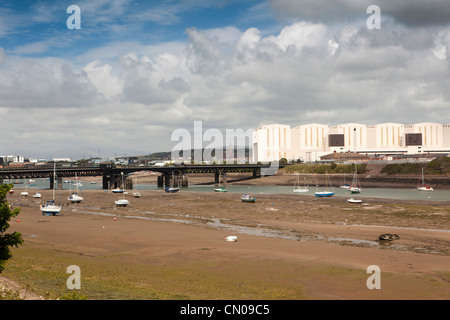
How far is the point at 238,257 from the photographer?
99.9 feet

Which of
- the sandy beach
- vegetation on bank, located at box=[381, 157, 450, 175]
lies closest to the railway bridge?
vegetation on bank, located at box=[381, 157, 450, 175]

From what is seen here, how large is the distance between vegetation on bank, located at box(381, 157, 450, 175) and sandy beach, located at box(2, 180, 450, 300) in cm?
7818

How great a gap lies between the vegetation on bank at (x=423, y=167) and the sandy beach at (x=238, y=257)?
78.2 m

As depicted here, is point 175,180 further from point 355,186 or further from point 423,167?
point 423,167

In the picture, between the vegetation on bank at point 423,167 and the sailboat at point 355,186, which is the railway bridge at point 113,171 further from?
the vegetation on bank at point 423,167

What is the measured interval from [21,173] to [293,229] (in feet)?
363

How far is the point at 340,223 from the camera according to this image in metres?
50.6

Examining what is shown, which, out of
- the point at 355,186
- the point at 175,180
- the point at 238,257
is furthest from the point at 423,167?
the point at 238,257

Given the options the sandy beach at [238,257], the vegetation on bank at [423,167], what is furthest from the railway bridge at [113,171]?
the sandy beach at [238,257]

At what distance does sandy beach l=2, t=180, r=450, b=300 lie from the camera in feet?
71.3
